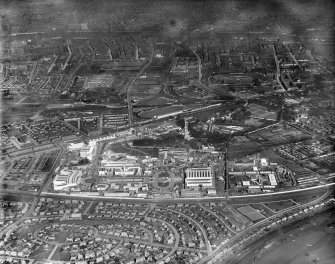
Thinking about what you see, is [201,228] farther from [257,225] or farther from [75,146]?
[75,146]

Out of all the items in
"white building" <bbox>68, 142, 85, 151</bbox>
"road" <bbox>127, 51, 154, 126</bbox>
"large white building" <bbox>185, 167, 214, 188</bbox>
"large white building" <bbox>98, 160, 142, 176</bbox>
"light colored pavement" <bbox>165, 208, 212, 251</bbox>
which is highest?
"road" <bbox>127, 51, 154, 126</bbox>

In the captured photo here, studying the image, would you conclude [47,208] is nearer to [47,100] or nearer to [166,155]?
[166,155]

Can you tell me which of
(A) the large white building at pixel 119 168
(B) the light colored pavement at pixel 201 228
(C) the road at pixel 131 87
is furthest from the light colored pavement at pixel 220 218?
(C) the road at pixel 131 87

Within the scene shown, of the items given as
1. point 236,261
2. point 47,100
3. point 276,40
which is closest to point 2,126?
point 47,100

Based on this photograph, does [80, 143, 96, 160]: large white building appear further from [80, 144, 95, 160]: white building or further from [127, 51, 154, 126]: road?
[127, 51, 154, 126]: road

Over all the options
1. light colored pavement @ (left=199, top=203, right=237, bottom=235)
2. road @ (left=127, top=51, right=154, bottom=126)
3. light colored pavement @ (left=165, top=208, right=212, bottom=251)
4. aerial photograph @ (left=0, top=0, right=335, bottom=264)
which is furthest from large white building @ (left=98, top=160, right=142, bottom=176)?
road @ (left=127, top=51, right=154, bottom=126)

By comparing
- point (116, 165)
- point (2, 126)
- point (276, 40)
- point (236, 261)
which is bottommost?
point (236, 261)

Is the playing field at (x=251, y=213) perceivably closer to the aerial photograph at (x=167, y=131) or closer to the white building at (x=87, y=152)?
the aerial photograph at (x=167, y=131)
